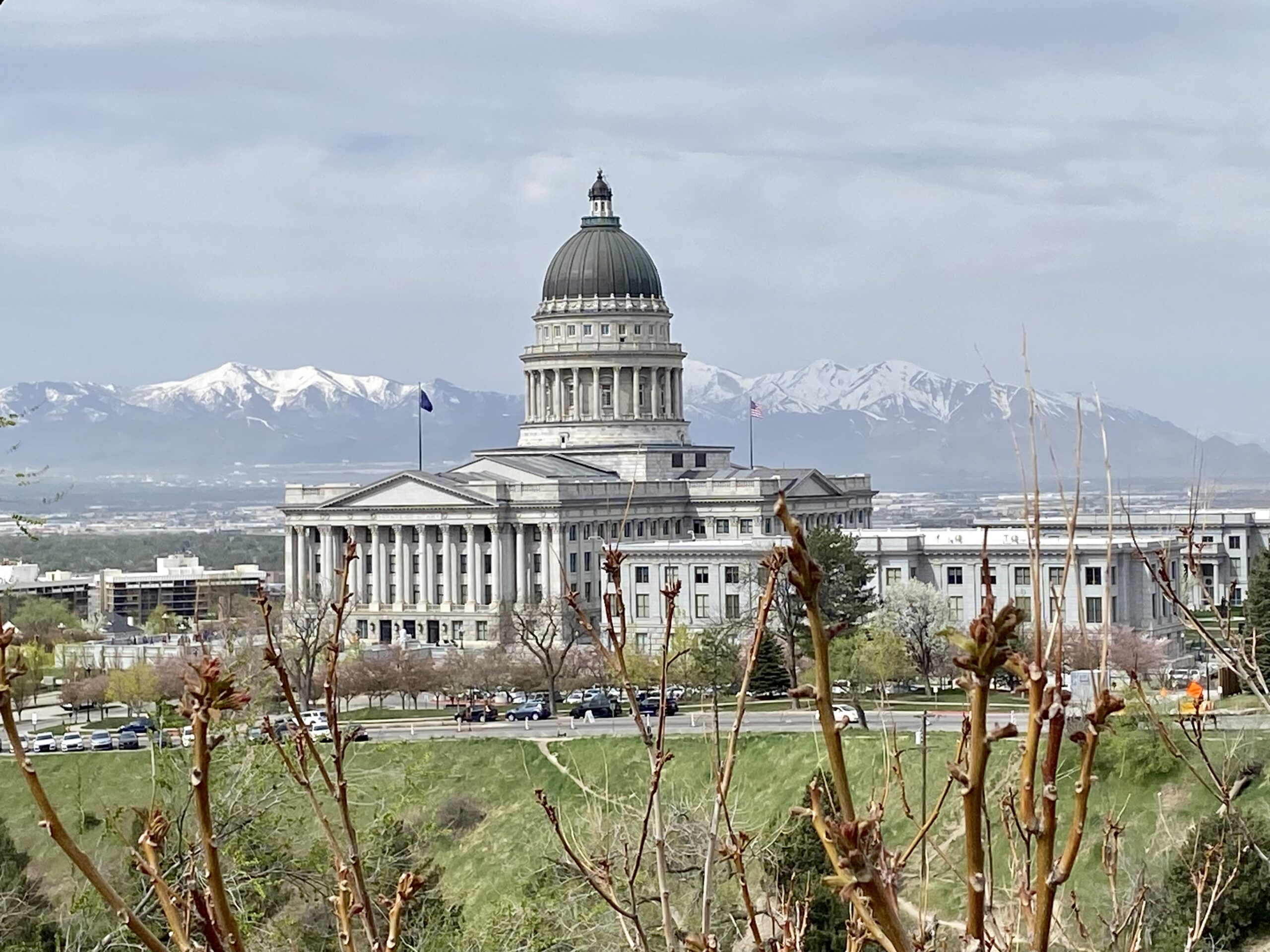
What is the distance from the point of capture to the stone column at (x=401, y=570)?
117 meters

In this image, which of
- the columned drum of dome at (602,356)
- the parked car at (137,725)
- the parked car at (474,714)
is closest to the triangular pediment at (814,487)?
the columned drum of dome at (602,356)

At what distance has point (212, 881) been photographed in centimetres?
470

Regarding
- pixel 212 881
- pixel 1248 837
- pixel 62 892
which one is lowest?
pixel 62 892

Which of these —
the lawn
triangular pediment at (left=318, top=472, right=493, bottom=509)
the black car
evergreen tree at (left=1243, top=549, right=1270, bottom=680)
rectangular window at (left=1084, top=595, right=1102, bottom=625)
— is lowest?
the lawn

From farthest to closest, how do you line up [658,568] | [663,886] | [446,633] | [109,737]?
[446,633] < [658,568] < [109,737] < [663,886]

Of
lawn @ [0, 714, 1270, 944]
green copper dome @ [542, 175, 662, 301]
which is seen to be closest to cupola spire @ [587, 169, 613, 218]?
green copper dome @ [542, 175, 662, 301]

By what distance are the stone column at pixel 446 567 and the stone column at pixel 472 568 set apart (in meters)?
0.90

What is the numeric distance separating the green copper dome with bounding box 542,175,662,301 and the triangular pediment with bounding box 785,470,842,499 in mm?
18860

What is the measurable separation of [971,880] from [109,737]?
68.2m

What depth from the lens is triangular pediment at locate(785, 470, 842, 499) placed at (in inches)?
4801

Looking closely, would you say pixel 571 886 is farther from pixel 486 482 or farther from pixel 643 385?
pixel 643 385

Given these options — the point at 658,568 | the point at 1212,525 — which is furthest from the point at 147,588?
the point at 1212,525

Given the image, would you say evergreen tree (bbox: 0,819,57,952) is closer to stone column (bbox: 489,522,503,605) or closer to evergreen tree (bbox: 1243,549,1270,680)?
evergreen tree (bbox: 1243,549,1270,680)

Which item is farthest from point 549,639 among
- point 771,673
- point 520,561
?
point 771,673
